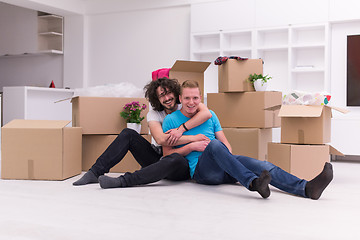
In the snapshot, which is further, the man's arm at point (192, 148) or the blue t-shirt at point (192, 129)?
the blue t-shirt at point (192, 129)

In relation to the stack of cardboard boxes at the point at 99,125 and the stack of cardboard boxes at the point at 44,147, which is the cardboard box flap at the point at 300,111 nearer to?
the stack of cardboard boxes at the point at 99,125

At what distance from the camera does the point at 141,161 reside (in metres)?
2.93

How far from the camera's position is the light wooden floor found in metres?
1.74

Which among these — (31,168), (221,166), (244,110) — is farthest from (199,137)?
(31,168)

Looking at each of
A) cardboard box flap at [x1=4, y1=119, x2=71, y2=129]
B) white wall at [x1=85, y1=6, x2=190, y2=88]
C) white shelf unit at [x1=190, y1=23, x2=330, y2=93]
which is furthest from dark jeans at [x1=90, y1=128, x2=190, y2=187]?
white wall at [x1=85, y1=6, x2=190, y2=88]

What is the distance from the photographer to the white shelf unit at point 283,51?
495 centimetres

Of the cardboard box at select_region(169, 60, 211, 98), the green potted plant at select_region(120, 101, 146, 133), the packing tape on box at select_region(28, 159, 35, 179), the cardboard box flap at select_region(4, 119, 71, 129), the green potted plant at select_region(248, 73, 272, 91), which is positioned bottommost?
the packing tape on box at select_region(28, 159, 35, 179)

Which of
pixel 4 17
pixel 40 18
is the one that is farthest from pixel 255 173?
pixel 4 17

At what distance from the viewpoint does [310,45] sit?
4891mm

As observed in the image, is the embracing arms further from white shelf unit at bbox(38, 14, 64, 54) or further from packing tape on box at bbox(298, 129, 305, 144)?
white shelf unit at bbox(38, 14, 64, 54)

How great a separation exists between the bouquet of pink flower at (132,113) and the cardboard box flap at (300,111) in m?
1.14

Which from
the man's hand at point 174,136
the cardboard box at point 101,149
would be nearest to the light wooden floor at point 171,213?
the man's hand at point 174,136

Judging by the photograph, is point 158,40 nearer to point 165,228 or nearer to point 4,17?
point 4,17

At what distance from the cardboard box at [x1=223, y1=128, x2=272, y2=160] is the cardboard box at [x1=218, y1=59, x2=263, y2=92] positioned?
341 mm
